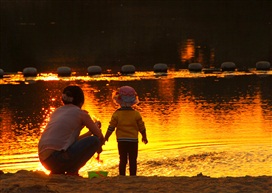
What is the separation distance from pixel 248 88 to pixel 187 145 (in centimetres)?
1114

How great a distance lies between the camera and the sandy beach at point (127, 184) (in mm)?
10445

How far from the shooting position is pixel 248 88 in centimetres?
2761

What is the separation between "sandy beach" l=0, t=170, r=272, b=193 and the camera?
34.3ft

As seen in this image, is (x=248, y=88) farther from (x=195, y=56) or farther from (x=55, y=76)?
(x=195, y=56)

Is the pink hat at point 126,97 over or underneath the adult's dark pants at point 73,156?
over

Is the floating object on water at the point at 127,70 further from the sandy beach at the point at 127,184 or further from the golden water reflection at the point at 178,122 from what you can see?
the sandy beach at the point at 127,184

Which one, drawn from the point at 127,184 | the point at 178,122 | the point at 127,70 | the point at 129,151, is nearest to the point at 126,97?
the point at 129,151

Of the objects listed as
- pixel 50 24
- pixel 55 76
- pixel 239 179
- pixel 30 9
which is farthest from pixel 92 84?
pixel 30 9

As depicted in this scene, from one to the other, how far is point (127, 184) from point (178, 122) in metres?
9.55

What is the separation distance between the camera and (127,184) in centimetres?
1081

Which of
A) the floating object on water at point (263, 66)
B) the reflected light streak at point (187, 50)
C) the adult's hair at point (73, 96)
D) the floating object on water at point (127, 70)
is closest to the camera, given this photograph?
the adult's hair at point (73, 96)

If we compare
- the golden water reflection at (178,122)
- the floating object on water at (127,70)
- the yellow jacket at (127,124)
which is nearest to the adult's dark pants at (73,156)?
the yellow jacket at (127,124)

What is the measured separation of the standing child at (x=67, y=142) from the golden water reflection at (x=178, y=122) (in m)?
2.79

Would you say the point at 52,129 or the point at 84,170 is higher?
the point at 52,129
